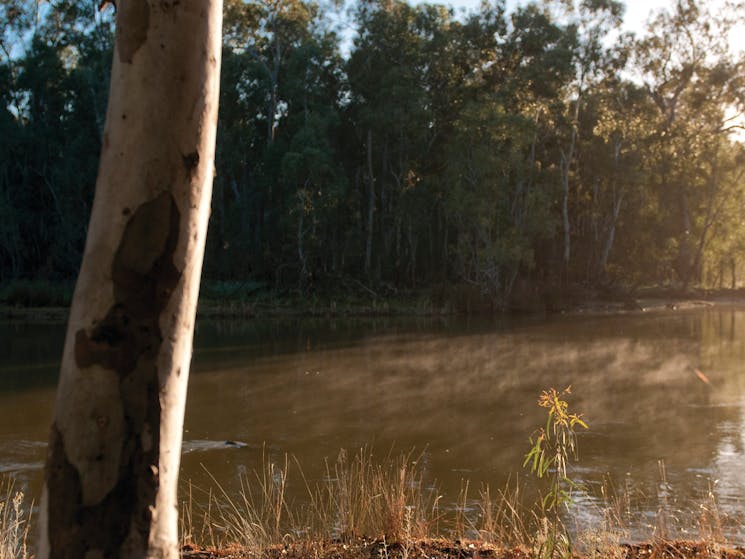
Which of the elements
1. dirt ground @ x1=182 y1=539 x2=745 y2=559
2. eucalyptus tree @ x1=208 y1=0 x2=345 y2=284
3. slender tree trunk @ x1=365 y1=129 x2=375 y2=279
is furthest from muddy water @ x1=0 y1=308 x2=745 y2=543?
slender tree trunk @ x1=365 y1=129 x2=375 y2=279

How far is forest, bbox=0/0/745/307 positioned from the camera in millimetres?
31156

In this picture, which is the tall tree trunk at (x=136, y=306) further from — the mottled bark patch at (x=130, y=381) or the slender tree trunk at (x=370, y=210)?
the slender tree trunk at (x=370, y=210)

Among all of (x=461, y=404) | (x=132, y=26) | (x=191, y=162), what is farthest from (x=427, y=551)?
(x=461, y=404)

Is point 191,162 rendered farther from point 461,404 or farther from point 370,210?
point 370,210

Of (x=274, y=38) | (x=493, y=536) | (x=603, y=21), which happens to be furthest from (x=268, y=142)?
(x=493, y=536)

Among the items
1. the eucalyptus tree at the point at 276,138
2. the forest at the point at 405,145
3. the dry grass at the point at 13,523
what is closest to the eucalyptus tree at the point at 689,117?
the forest at the point at 405,145

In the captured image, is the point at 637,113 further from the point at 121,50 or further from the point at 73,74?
the point at 121,50

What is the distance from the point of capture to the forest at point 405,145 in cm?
3116

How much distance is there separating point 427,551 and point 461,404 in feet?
25.5

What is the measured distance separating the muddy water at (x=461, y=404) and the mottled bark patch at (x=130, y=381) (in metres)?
3.64

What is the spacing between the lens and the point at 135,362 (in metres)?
2.13

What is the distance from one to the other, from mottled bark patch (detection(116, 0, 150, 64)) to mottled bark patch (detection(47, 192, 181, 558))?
392 mm

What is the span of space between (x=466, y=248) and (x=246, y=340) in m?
12.8

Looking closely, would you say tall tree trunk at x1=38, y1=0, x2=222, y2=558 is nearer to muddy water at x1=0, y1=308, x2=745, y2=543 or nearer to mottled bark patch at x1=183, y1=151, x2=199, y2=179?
mottled bark patch at x1=183, y1=151, x2=199, y2=179
